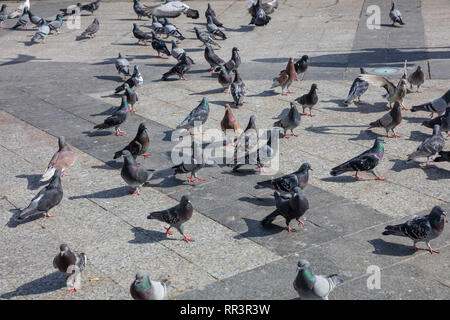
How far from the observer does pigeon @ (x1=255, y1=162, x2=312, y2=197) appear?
1008 cm

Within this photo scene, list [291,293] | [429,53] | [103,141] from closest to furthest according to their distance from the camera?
[291,293], [103,141], [429,53]

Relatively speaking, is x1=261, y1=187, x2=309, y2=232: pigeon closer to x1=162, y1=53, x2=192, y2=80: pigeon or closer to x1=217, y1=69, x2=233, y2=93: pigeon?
x1=217, y1=69, x2=233, y2=93: pigeon

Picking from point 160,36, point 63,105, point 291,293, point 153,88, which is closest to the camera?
point 291,293

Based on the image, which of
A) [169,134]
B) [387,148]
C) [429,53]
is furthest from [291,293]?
[429,53]

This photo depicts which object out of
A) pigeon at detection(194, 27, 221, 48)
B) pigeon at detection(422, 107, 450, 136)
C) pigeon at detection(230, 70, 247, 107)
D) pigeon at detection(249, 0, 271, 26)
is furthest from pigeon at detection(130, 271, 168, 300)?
pigeon at detection(249, 0, 271, 26)

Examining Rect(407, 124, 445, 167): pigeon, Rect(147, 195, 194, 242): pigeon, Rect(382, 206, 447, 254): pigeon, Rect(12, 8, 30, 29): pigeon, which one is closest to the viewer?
Rect(382, 206, 447, 254): pigeon

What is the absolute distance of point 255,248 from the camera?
353 inches

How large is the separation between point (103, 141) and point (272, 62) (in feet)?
25.0

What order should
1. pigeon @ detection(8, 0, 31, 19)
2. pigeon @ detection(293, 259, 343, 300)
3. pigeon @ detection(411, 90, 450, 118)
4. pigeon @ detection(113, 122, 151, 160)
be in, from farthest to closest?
pigeon @ detection(8, 0, 31, 19)
pigeon @ detection(411, 90, 450, 118)
pigeon @ detection(113, 122, 151, 160)
pigeon @ detection(293, 259, 343, 300)

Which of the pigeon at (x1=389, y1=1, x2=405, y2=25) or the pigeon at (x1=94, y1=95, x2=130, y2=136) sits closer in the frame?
the pigeon at (x1=94, y1=95, x2=130, y2=136)

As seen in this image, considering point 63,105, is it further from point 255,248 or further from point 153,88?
point 255,248

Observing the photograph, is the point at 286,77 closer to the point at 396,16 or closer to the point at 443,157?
the point at 443,157

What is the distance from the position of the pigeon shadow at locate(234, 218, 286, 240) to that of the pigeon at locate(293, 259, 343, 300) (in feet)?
6.39

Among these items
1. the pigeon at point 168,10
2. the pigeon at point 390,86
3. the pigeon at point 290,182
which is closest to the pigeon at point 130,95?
the pigeon at point 390,86
